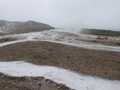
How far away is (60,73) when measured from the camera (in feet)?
30.2

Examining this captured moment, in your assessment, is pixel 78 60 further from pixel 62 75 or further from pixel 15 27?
pixel 15 27

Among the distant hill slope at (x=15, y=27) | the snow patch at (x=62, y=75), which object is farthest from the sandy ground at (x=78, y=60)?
the distant hill slope at (x=15, y=27)

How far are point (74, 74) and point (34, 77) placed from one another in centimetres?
326

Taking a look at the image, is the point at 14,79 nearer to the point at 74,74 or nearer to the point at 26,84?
the point at 26,84

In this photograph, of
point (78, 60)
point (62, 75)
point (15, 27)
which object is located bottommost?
point (62, 75)

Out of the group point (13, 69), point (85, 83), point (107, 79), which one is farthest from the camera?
point (13, 69)

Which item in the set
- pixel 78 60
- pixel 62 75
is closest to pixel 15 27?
pixel 78 60

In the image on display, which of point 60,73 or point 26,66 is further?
point 26,66

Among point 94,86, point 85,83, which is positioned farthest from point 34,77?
point 94,86

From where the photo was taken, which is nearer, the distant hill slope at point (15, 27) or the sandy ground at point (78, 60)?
the sandy ground at point (78, 60)

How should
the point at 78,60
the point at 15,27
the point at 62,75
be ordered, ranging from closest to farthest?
the point at 62,75
the point at 78,60
the point at 15,27

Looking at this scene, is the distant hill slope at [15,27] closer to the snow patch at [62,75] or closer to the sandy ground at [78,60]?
the sandy ground at [78,60]

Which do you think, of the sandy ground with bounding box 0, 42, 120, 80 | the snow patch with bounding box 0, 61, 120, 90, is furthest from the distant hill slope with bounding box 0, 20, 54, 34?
the snow patch with bounding box 0, 61, 120, 90

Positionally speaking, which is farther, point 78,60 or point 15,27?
point 15,27
